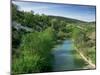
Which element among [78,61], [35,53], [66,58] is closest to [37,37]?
[35,53]

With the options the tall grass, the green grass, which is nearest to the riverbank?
the green grass

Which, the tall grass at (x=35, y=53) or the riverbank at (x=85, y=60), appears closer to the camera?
the tall grass at (x=35, y=53)

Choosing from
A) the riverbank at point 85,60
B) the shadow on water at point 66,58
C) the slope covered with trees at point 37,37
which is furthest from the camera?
the riverbank at point 85,60

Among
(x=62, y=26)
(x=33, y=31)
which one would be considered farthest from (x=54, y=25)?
(x=33, y=31)

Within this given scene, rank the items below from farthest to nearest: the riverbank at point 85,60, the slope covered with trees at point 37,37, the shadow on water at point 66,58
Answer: the riverbank at point 85,60 → the shadow on water at point 66,58 → the slope covered with trees at point 37,37

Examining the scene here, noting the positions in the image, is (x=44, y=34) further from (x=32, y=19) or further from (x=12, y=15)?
(x=12, y=15)

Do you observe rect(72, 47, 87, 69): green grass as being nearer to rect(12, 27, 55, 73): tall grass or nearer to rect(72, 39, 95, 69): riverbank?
rect(72, 39, 95, 69): riverbank

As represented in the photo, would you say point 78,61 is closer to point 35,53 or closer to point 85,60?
point 85,60

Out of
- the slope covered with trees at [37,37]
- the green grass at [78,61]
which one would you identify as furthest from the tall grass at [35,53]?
the green grass at [78,61]

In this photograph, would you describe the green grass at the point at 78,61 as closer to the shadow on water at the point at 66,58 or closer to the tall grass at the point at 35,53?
the shadow on water at the point at 66,58

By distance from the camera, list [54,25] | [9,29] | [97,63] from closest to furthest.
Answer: [9,29] → [54,25] → [97,63]

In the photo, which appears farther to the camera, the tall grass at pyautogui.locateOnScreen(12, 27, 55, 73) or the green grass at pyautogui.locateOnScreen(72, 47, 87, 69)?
the green grass at pyautogui.locateOnScreen(72, 47, 87, 69)
